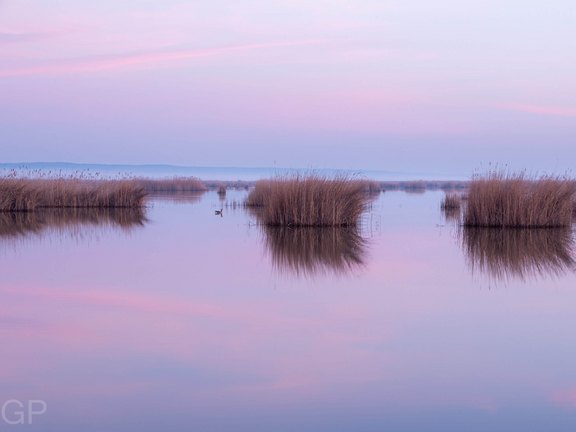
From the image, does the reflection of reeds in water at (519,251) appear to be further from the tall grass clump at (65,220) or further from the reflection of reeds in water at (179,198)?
the reflection of reeds in water at (179,198)

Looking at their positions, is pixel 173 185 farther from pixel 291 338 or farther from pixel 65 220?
pixel 291 338

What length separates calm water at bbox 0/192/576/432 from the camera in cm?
432

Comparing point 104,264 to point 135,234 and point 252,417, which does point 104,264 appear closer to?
point 135,234

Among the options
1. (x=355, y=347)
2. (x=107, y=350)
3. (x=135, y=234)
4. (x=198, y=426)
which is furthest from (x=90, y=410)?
(x=135, y=234)

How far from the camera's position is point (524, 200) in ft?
47.9

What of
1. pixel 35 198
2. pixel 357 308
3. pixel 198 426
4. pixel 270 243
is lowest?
pixel 198 426

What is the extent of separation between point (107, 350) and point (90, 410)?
132 centimetres

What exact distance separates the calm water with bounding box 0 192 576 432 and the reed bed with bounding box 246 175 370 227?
2.64m

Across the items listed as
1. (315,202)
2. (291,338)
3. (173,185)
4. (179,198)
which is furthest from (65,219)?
(173,185)

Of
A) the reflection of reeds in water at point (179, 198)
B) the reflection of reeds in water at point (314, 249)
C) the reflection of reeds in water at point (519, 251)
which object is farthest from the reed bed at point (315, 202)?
the reflection of reeds in water at point (179, 198)

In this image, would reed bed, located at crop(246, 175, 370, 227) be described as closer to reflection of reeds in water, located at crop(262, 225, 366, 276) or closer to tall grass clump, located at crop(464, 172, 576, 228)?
reflection of reeds in water, located at crop(262, 225, 366, 276)

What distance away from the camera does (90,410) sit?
14.1 ft

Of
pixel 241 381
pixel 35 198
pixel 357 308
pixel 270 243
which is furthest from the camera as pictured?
pixel 35 198

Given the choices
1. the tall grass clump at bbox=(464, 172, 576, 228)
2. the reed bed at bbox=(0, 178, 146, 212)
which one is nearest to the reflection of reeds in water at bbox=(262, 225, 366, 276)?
the tall grass clump at bbox=(464, 172, 576, 228)
